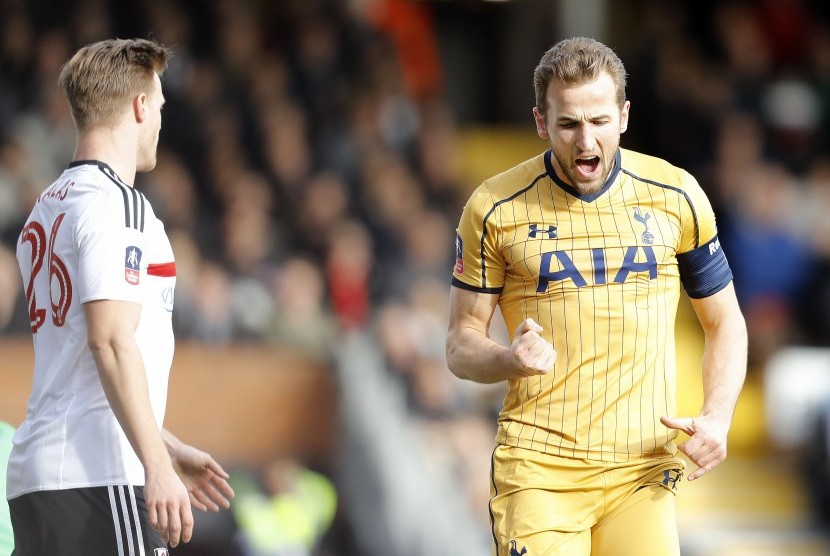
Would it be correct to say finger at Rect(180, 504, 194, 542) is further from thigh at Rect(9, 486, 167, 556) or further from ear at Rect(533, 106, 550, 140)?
ear at Rect(533, 106, 550, 140)

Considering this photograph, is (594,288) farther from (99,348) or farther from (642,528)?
(99,348)

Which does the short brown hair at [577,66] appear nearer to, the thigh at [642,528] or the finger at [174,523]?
the thigh at [642,528]

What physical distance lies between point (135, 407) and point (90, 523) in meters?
0.36

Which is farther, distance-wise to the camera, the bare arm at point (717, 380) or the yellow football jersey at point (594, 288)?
the yellow football jersey at point (594, 288)

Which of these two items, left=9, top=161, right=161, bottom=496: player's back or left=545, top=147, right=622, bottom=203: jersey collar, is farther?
left=545, top=147, right=622, bottom=203: jersey collar

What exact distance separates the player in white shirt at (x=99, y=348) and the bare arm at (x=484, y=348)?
2.98 ft

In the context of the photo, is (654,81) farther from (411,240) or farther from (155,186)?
(155,186)

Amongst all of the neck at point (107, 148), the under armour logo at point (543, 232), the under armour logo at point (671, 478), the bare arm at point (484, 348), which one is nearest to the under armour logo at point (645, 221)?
the under armour logo at point (543, 232)

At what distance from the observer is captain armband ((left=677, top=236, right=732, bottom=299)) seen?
418cm

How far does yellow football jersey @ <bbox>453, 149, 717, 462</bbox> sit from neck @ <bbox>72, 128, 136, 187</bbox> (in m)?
1.08

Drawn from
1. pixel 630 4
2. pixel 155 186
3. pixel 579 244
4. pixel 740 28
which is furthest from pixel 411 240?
pixel 579 244

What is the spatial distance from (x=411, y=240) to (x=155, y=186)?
2.05 metres

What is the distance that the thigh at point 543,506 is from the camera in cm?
392

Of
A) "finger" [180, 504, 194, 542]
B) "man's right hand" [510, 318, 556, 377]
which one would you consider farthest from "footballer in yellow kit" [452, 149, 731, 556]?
"finger" [180, 504, 194, 542]
